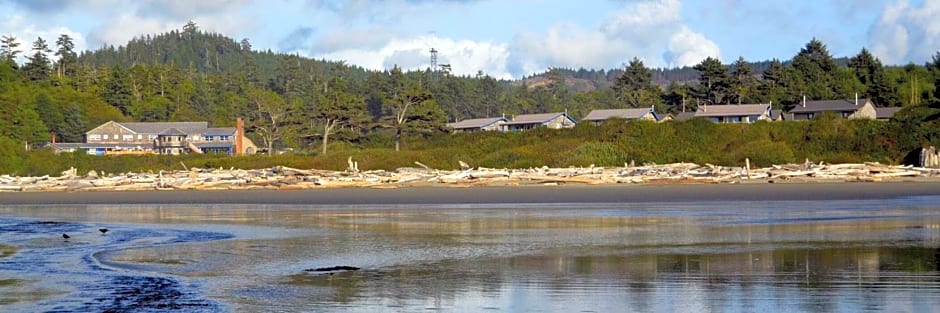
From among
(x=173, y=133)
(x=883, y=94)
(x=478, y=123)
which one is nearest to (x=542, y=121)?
(x=478, y=123)

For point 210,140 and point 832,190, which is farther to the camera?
point 210,140

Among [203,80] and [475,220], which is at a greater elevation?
→ [203,80]

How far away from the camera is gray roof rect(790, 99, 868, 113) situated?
3260 inches

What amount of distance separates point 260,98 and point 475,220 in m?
93.5

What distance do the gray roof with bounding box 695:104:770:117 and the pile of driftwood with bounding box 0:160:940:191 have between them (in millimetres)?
39056

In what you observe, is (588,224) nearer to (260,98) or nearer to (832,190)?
(832,190)

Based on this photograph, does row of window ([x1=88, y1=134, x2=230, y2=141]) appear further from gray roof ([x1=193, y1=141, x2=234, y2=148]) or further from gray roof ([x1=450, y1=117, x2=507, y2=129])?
gray roof ([x1=450, y1=117, x2=507, y2=129])

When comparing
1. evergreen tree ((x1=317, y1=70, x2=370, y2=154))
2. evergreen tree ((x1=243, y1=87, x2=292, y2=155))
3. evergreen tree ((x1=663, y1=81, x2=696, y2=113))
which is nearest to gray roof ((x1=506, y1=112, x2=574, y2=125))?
evergreen tree ((x1=663, y1=81, x2=696, y2=113))

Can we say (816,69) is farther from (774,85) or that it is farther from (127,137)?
(127,137)

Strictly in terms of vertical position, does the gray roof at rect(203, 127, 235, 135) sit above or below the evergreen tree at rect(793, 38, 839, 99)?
below

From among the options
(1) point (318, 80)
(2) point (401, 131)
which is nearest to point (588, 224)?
(2) point (401, 131)

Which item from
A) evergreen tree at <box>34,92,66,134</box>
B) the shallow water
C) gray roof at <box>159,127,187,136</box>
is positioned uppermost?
evergreen tree at <box>34,92,66,134</box>

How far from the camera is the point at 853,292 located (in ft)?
37.8

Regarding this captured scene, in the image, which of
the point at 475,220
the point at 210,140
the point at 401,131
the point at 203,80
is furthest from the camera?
the point at 203,80
